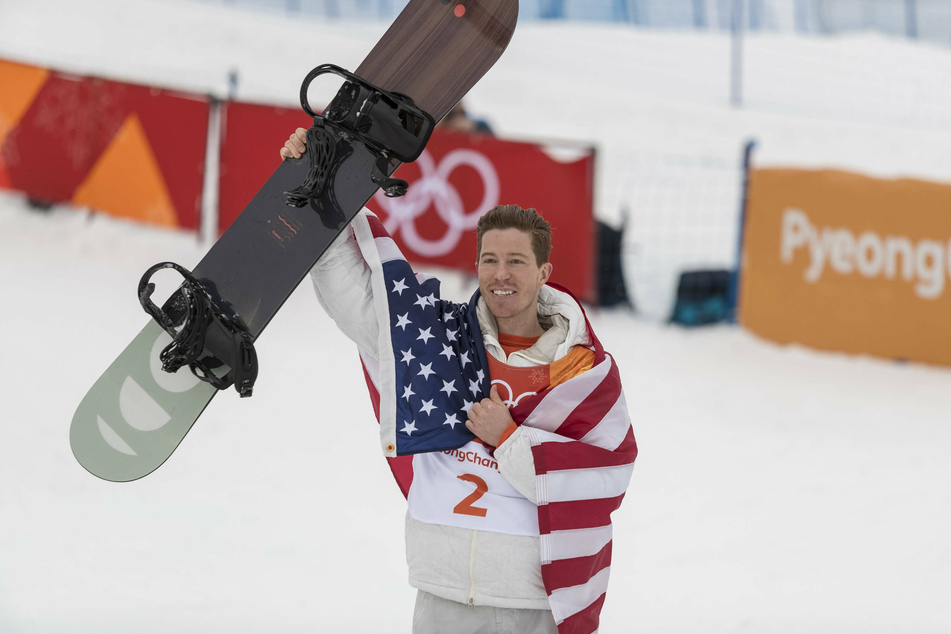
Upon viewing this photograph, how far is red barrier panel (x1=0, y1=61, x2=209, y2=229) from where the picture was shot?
572 centimetres

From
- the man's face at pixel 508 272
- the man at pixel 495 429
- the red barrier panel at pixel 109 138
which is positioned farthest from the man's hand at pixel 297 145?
the red barrier panel at pixel 109 138

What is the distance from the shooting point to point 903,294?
19.3 feet

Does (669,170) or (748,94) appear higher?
(748,94)

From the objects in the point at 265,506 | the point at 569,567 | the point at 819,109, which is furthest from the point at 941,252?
the point at 819,109

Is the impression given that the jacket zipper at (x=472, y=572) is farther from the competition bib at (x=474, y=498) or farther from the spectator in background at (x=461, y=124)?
the spectator in background at (x=461, y=124)

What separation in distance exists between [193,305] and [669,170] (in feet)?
26.0

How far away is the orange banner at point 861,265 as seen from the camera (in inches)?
232

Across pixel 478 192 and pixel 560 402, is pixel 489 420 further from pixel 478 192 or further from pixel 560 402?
pixel 478 192

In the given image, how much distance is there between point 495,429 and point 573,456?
0.53 feet

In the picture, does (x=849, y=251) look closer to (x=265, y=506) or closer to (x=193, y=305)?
(x=265, y=506)

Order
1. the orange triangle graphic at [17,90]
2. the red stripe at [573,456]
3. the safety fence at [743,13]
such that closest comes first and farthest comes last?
the red stripe at [573,456] → the orange triangle graphic at [17,90] → the safety fence at [743,13]

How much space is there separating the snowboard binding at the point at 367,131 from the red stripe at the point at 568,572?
0.82 m

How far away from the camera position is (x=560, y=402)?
5.74 feet

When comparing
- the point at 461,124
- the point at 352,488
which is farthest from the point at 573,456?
the point at 461,124
